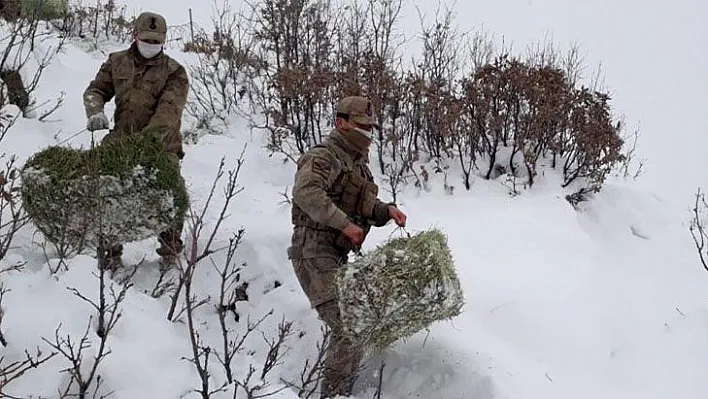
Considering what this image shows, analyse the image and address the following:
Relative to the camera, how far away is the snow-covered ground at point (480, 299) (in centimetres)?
277

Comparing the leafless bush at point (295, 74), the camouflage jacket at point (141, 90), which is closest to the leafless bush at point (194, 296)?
the camouflage jacket at point (141, 90)

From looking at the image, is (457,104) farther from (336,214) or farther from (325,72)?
(336,214)

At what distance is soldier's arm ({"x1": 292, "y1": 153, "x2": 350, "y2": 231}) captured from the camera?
3141mm

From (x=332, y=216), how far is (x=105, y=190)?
1.29m

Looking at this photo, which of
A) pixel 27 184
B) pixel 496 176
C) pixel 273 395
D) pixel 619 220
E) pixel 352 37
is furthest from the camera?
pixel 352 37

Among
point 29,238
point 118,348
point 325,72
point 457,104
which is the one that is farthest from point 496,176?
point 118,348

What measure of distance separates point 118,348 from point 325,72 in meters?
4.37

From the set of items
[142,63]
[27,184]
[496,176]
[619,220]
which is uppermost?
[142,63]

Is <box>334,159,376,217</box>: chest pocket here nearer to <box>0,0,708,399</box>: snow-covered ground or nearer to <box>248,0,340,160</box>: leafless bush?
<box>0,0,708,399</box>: snow-covered ground

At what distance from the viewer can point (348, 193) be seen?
139 inches

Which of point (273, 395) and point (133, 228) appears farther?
point (133, 228)

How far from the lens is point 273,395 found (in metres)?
2.61

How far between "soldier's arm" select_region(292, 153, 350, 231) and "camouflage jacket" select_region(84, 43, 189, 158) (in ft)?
4.54

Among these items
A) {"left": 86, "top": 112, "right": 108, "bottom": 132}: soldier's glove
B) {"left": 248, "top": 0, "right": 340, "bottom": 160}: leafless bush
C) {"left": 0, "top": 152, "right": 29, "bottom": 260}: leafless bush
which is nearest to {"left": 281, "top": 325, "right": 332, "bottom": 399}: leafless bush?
{"left": 0, "top": 152, "right": 29, "bottom": 260}: leafless bush
